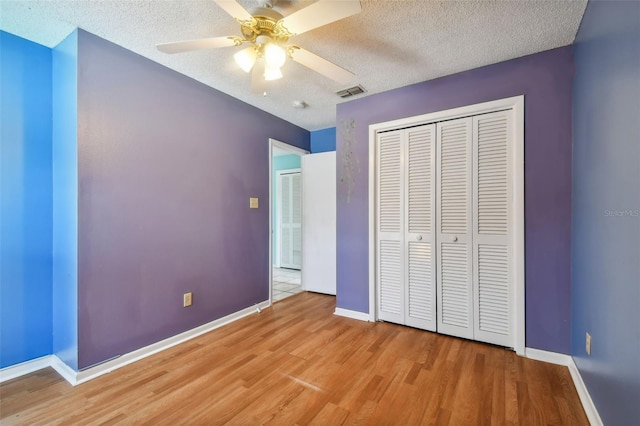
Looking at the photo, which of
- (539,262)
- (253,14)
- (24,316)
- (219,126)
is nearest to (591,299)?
(539,262)

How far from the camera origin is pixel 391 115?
2820 millimetres

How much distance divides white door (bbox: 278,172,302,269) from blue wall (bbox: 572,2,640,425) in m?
4.16

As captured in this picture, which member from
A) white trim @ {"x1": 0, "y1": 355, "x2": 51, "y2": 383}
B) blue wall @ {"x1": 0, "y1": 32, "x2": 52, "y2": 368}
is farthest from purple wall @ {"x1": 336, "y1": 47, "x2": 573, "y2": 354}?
white trim @ {"x1": 0, "y1": 355, "x2": 51, "y2": 383}

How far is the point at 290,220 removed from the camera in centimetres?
546

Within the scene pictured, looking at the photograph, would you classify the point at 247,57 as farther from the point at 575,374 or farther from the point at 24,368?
the point at 575,374

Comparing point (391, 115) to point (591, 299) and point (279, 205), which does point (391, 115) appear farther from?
point (279, 205)

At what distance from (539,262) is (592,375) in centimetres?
83

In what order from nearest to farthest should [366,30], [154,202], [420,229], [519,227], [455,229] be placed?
[366,30]
[519,227]
[154,202]
[455,229]
[420,229]

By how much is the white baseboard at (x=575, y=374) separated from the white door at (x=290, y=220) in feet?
12.7

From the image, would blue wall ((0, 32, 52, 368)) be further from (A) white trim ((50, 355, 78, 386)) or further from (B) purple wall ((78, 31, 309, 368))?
(B) purple wall ((78, 31, 309, 368))

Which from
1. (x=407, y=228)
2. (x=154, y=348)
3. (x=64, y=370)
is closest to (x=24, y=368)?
(x=64, y=370)

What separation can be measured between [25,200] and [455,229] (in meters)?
3.55

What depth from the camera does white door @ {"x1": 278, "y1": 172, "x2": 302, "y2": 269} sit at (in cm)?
536

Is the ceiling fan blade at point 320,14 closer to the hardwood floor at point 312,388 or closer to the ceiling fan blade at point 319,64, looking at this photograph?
the ceiling fan blade at point 319,64
